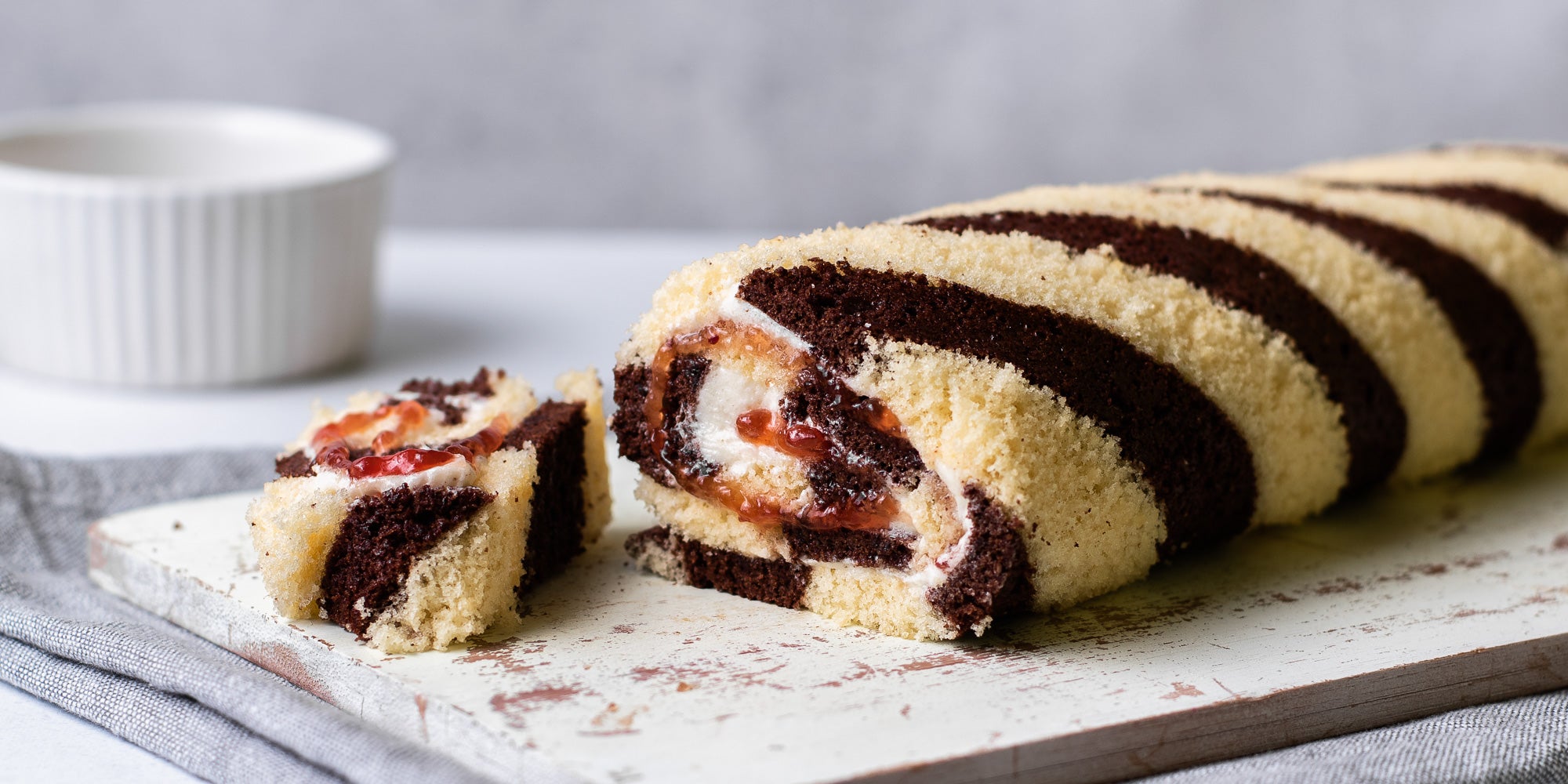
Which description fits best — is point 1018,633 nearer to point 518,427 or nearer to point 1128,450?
point 1128,450

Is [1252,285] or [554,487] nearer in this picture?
[554,487]

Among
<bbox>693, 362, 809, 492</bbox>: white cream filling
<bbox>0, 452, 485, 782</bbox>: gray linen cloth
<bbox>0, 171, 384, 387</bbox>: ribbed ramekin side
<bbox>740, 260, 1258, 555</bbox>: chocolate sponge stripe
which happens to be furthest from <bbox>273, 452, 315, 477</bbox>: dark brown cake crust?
<bbox>0, 171, 384, 387</bbox>: ribbed ramekin side

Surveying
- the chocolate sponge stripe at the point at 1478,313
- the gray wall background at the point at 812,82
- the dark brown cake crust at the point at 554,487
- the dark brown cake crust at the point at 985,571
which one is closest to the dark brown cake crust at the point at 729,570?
the dark brown cake crust at the point at 554,487

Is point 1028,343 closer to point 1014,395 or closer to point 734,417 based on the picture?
point 1014,395

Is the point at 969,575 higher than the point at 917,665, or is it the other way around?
the point at 969,575

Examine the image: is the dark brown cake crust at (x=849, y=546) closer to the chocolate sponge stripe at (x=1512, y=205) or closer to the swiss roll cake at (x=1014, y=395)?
the swiss roll cake at (x=1014, y=395)

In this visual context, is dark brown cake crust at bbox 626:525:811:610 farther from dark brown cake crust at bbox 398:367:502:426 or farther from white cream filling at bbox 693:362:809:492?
dark brown cake crust at bbox 398:367:502:426

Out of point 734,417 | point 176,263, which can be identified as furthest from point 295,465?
point 176,263

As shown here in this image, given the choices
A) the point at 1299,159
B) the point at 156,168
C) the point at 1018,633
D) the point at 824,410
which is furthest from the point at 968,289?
the point at 1299,159
